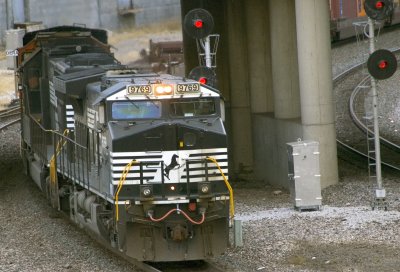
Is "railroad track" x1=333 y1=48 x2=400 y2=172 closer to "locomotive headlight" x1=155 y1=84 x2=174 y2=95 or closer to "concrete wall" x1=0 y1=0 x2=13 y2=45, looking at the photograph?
"locomotive headlight" x1=155 y1=84 x2=174 y2=95

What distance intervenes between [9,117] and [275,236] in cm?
2358

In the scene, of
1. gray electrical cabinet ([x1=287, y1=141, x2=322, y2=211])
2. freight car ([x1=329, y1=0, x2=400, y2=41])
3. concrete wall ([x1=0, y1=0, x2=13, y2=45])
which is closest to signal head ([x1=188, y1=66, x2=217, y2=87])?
gray electrical cabinet ([x1=287, y1=141, x2=322, y2=211])

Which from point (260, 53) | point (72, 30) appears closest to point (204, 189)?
point (72, 30)

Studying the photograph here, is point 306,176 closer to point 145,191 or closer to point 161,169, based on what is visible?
point 161,169

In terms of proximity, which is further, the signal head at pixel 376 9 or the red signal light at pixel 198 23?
the red signal light at pixel 198 23

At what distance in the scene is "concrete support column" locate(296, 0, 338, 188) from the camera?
2284 cm

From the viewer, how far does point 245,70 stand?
98.3 feet

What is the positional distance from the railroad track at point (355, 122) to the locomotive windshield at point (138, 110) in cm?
929

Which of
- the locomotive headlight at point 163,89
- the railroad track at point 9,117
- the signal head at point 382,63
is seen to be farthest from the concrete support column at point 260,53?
the locomotive headlight at point 163,89

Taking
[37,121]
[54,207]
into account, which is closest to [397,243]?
[54,207]

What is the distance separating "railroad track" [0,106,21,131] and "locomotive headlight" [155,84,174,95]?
21.4 m

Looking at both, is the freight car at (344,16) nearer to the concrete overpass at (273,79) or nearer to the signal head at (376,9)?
the concrete overpass at (273,79)

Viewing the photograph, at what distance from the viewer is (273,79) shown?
2681 cm

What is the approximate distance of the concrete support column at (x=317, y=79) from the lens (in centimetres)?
2284
